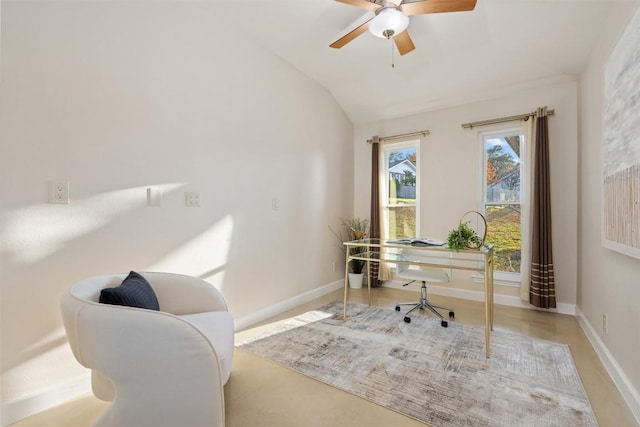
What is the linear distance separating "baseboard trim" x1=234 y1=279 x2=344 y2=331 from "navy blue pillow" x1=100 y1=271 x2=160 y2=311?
1278 mm

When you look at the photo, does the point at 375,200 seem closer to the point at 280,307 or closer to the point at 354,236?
the point at 354,236

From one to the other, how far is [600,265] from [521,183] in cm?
139

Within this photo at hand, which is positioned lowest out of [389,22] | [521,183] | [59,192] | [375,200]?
[59,192]

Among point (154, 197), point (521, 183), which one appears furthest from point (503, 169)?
point (154, 197)

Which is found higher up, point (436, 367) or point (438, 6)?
point (438, 6)

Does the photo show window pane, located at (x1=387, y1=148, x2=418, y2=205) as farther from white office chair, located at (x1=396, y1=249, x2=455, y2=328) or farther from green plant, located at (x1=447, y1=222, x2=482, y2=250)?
green plant, located at (x1=447, y1=222, x2=482, y2=250)

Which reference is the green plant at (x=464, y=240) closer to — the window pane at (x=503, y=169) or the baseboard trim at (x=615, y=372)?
the baseboard trim at (x=615, y=372)

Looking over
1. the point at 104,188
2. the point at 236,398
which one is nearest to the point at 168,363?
the point at 236,398

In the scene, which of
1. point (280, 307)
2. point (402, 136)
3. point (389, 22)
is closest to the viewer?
point (389, 22)

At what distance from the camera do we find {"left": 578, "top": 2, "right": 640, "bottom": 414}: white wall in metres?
1.71

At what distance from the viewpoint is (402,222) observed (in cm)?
435

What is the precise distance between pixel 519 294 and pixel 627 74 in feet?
8.40

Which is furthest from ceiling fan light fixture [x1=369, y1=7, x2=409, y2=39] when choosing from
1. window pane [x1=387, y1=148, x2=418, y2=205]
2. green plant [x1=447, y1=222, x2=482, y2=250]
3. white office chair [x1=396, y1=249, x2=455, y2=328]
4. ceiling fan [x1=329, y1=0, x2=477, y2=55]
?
window pane [x1=387, y1=148, x2=418, y2=205]

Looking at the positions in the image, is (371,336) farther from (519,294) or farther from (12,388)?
(12,388)
